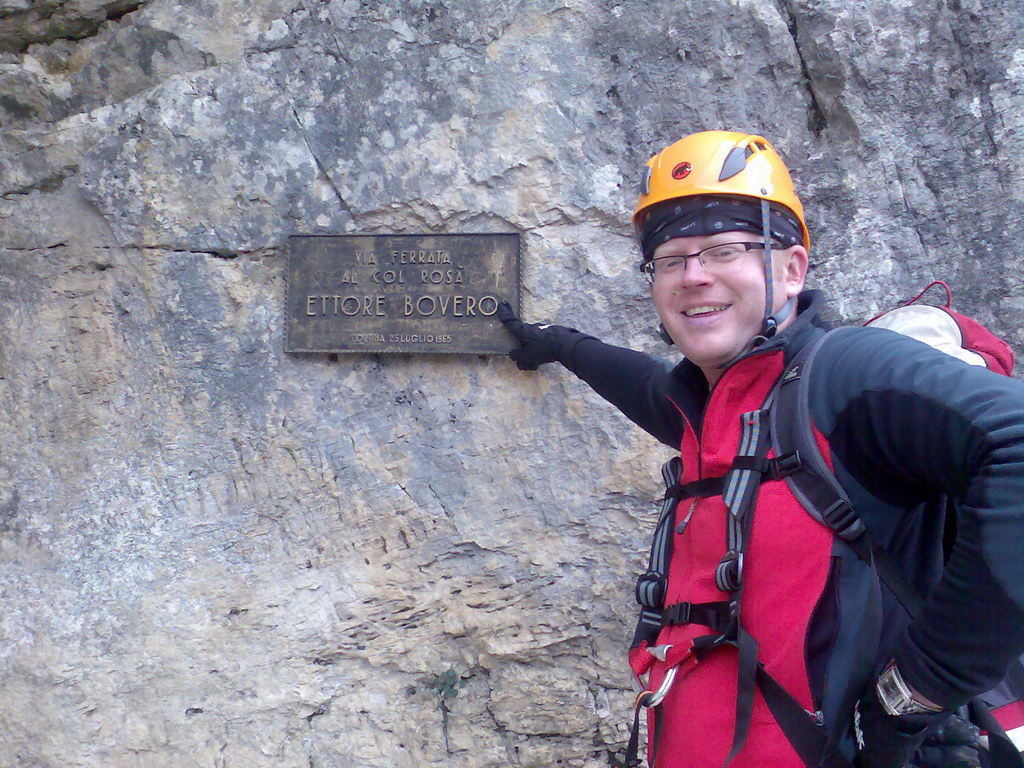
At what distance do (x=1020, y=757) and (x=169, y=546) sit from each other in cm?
258

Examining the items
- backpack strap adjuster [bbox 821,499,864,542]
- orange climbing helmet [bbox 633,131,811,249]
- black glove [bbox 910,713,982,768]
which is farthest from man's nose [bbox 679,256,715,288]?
black glove [bbox 910,713,982,768]

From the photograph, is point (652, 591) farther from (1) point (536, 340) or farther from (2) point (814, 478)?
(1) point (536, 340)

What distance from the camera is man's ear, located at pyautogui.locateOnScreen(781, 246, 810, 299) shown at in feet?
5.56

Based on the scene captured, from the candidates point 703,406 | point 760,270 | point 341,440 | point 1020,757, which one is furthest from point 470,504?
point 1020,757

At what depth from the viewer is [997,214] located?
9.06ft

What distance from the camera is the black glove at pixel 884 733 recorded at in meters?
1.29

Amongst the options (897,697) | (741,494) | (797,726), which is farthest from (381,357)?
(897,697)

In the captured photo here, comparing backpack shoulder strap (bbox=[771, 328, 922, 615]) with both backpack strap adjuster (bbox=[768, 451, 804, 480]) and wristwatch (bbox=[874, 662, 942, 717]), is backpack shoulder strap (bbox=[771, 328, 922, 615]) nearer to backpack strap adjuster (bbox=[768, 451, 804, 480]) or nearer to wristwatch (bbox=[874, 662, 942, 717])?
backpack strap adjuster (bbox=[768, 451, 804, 480])

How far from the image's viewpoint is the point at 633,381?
7.57 feet

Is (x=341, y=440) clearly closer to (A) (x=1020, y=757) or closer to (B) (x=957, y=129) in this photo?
(A) (x=1020, y=757)

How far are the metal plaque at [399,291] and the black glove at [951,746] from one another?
183 cm

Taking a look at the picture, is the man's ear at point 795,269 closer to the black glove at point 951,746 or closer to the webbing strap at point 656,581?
the webbing strap at point 656,581

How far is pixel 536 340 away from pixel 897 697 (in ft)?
5.55

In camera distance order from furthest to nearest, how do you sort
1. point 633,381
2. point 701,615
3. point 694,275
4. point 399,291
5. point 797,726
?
point 399,291 → point 633,381 → point 694,275 → point 701,615 → point 797,726
